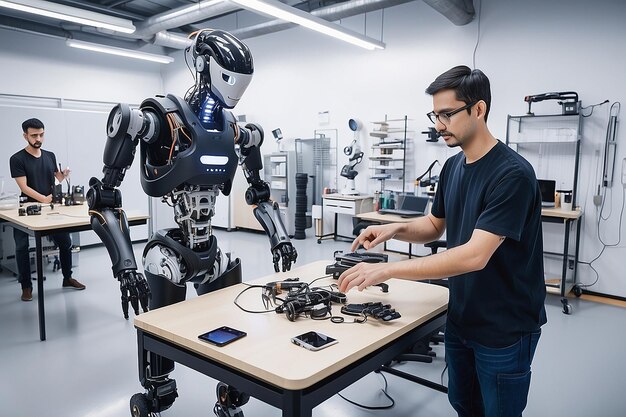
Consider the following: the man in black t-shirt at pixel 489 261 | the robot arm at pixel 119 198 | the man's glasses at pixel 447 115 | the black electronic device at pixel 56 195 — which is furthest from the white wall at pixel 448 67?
the robot arm at pixel 119 198

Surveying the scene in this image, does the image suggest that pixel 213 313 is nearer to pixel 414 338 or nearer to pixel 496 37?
pixel 414 338

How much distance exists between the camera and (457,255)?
3.90 feet

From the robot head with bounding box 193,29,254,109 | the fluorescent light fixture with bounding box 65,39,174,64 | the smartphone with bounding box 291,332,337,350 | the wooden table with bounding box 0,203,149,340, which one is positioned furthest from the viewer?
the fluorescent light fixture with bounding box 65,39,174,64

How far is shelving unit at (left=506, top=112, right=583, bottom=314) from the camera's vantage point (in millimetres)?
4250

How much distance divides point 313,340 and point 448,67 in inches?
197

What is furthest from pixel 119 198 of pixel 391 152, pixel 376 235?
pixel 391 152

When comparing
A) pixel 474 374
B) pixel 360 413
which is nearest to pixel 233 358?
pixel 474 374

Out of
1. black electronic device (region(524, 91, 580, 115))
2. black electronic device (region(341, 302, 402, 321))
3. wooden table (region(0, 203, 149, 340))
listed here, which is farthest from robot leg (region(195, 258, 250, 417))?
black electronic device (region(524, 91, 580, 115))

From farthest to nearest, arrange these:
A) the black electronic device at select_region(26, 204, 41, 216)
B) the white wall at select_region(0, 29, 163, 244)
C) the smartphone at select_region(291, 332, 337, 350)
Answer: the white wall at select_region(0, 29, 163, 244) < the black electronic device at select_region(26, 204, 41, 216) < the smartphone at select_region(291, 332, 337, 350)

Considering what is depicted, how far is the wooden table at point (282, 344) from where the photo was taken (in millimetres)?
1026

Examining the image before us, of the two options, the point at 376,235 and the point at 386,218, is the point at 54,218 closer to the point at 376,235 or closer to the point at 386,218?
the point at 376,235

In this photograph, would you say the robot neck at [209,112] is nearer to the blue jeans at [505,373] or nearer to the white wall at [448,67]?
the blue jeans at [505,373]

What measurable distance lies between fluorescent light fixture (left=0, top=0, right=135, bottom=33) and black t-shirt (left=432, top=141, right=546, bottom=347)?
5071 mm

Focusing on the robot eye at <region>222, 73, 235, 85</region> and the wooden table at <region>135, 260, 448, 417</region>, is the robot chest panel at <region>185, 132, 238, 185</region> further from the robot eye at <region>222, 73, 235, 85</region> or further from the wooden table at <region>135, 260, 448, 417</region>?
the wooden table at <region>135, 260, 448, 417</region>
